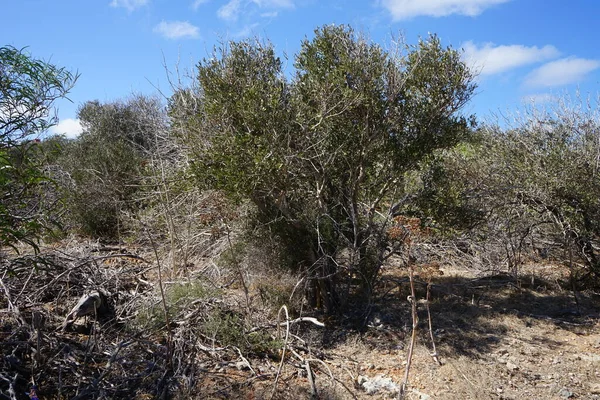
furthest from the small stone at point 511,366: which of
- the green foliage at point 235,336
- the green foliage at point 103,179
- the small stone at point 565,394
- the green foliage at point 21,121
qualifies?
the green foliage at point 103,179

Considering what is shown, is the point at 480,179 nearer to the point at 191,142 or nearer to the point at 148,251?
the point at 191,142

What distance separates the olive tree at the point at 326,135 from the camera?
5.79 metres

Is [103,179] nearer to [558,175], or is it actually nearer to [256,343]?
[256,343]

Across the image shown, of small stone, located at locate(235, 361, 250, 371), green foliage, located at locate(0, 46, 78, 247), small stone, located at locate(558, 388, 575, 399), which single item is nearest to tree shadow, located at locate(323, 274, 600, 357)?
small stone, located at locate(558, 388, 575, 399)

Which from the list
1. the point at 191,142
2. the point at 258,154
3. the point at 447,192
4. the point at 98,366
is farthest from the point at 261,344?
the point at 447,192

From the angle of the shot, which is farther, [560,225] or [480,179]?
[480,179]

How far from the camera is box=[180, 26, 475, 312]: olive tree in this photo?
579 centimetres

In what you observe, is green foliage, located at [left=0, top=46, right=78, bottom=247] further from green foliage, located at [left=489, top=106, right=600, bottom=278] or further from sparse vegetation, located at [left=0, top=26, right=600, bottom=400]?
green foliage, located at [left=489, top=106, right=600, bottom=278]

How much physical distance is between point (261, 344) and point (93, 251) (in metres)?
4.43

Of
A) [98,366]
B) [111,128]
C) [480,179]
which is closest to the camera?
[98,366]

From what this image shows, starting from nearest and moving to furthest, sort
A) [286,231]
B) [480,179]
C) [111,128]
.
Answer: [286,231] → [480,179] → [111,128]

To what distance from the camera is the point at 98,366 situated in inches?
190

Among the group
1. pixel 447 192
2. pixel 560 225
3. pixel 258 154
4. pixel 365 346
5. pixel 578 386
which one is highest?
pixel 258 154

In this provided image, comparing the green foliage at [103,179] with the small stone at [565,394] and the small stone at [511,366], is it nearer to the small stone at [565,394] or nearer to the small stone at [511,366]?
the small stone at [511,366]
